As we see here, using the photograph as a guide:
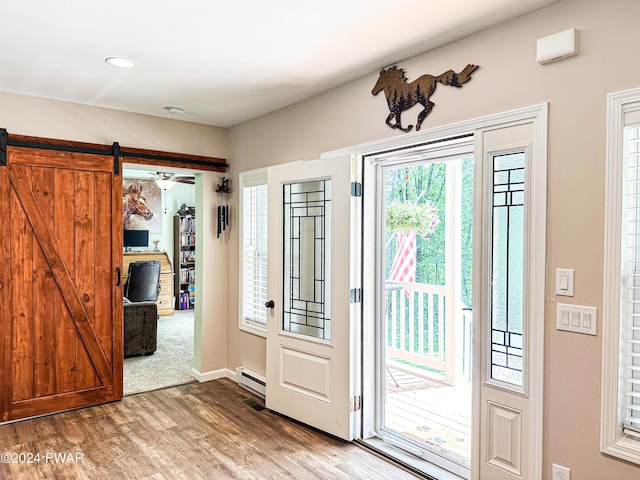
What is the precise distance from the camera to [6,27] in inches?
96.7

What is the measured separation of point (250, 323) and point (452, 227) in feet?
7.59

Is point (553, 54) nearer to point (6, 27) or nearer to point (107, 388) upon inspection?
point (6, 27)

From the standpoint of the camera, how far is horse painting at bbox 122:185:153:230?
889 centimetres

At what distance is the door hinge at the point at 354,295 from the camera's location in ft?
10.6

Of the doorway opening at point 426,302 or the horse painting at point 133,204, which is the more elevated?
the horse painting at point 133,204

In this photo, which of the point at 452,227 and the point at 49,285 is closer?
the point at 49,285

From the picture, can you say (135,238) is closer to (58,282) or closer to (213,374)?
(213,374)

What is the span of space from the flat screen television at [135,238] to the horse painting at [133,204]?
0.24 meters

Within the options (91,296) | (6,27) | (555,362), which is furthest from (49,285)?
(555,362)

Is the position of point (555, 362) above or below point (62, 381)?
above

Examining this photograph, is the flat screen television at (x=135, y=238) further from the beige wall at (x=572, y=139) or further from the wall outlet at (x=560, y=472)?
the wall outlet at (x=560, y=472)

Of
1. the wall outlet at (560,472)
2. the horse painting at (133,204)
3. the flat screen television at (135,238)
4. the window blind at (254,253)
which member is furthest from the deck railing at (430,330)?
the horse painting at (133,204)

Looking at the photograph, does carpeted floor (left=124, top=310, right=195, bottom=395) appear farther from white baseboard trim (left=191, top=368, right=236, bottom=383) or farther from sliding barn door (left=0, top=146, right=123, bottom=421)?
sliding barn door (left=0, top=146, right=123, bottom=421)

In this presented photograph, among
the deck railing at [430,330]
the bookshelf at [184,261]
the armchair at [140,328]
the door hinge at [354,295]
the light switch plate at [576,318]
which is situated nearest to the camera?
the light switch plate at [576,318]
